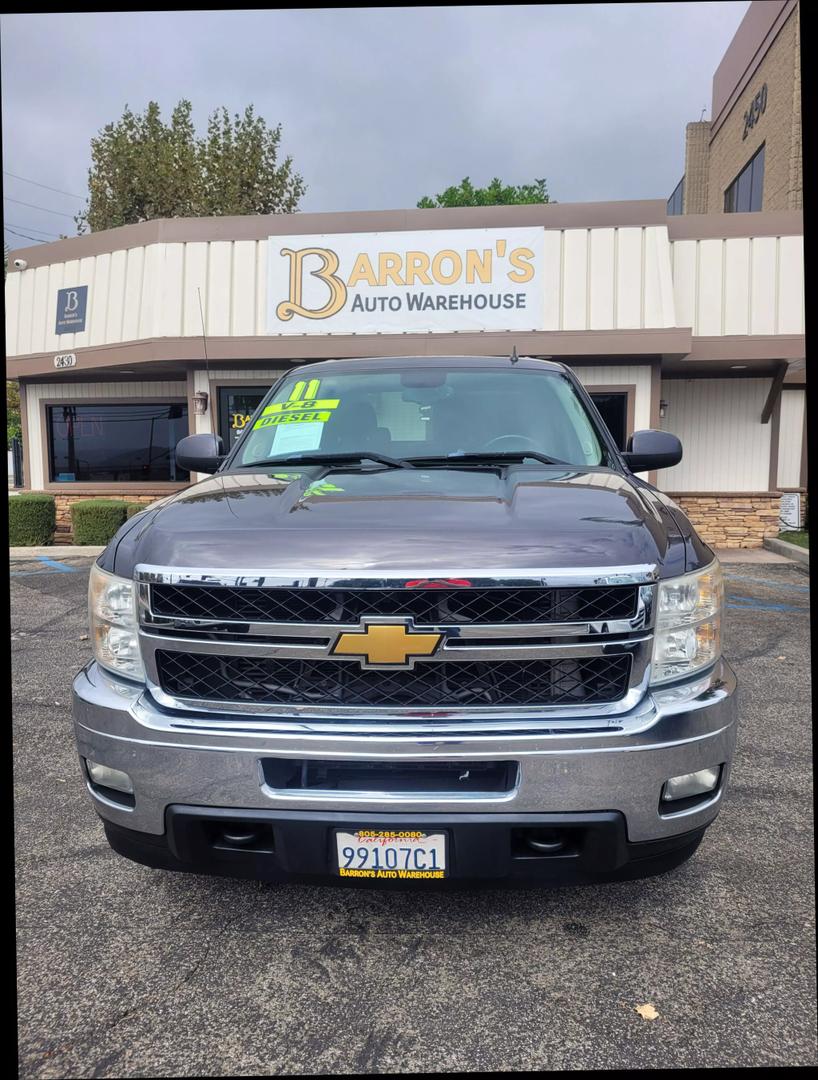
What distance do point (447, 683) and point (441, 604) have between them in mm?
234

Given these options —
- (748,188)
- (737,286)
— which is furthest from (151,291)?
(748,188)

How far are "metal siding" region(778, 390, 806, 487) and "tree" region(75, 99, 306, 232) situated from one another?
22.2 m

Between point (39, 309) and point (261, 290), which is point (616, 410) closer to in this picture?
point (261, 290)

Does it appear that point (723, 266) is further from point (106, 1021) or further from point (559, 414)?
point (106, 1021)

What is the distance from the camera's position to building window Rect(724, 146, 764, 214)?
18.3 meters

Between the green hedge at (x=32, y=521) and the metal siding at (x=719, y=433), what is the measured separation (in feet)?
36.3

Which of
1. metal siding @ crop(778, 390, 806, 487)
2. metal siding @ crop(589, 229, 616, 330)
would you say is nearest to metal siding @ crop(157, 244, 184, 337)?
metal siding @ crop(589, 229, 616, 330)

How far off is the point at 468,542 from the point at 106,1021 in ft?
5.52

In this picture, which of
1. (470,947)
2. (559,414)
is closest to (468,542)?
(470,947)

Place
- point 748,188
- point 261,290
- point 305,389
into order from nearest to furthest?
point 305,389, point 261,290, point 748,188

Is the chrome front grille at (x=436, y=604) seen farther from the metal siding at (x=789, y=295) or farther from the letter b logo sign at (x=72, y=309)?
the letter b logo sign at (x=72, y=309)

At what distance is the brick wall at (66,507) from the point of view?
1442cm

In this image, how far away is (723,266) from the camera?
11.9m

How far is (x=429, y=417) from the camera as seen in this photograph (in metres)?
3.54
